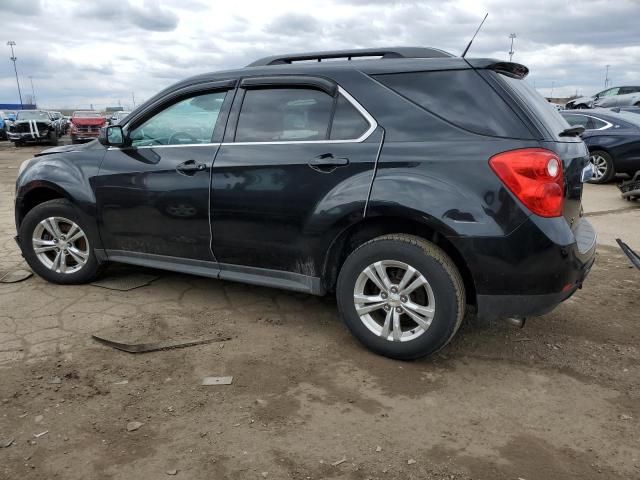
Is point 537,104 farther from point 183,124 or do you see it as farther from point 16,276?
point 16,276

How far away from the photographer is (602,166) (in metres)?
10.9

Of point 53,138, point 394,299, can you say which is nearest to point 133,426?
point 394,299

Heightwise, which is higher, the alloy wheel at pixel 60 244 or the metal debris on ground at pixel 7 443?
the alloy wheel at pixel 60 244

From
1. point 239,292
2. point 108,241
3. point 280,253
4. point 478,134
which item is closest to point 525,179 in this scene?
point 478,134

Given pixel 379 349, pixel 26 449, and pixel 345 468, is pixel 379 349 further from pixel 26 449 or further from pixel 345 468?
pixel 26 449

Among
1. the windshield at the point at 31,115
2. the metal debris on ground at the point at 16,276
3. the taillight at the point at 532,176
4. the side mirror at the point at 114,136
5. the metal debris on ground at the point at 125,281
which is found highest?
the windshield at the point at 31,115

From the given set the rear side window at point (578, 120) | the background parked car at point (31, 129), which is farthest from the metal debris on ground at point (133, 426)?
the background parked car at point (31, 129)

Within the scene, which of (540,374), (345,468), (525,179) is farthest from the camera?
(540,374)

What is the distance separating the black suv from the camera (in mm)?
2926

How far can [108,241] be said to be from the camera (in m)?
4.30

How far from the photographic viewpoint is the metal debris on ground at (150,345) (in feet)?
11.3

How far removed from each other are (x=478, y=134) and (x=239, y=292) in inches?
94.7

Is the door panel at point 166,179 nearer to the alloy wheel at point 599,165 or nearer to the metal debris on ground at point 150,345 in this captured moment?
the metal debris on ground at point 150,345

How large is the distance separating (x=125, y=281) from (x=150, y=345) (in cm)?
145
